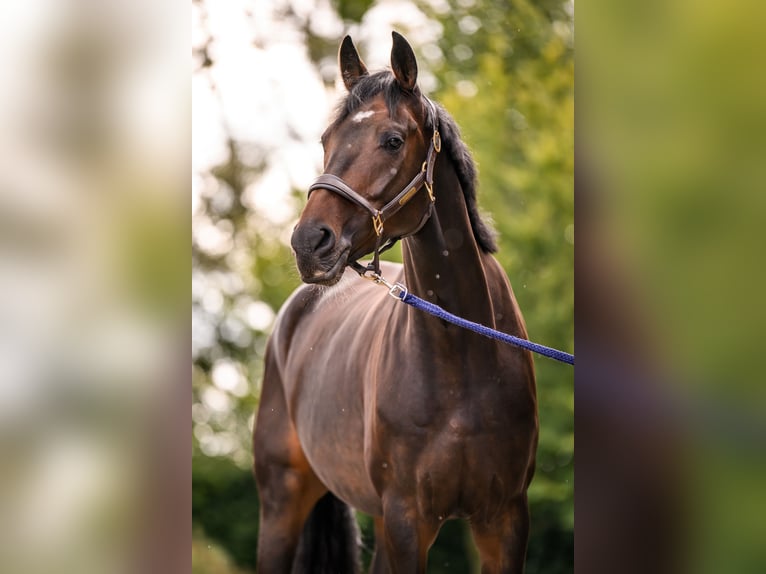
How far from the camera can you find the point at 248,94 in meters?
4.96

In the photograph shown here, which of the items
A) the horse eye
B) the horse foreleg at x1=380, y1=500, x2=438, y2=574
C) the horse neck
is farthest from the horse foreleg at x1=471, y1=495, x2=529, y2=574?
the horse eye

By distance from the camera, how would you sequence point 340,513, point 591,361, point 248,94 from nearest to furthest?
point 591,361, point 340,513, point 248,94

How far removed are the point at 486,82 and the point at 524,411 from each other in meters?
2.54

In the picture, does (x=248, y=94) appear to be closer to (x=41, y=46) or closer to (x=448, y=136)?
(x=448, y=136)

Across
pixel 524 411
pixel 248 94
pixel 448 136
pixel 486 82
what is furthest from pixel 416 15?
pixel 524 411

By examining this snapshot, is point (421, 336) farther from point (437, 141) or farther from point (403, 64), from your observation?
point (403, 64)

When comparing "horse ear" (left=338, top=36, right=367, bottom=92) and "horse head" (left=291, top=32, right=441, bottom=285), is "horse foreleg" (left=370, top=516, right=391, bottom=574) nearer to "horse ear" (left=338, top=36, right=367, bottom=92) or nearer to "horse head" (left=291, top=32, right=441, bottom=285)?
"horse head" (left=291, top=32, right=441, bottom=285)

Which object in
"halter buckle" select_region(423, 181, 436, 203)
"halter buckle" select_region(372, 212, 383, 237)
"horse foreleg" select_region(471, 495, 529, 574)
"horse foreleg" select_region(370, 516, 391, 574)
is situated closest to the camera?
"halter buckle" select_region(372, 212, 383, 237)

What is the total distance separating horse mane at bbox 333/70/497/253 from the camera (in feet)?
8.04

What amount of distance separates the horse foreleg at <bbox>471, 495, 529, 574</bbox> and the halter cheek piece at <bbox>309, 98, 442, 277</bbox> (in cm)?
102

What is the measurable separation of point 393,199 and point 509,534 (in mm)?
1286

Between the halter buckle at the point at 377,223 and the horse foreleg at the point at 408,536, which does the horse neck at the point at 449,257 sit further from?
the horse foreleg at the point at 408,536

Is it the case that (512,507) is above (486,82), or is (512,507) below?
below

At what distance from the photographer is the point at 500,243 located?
4.27 metres
